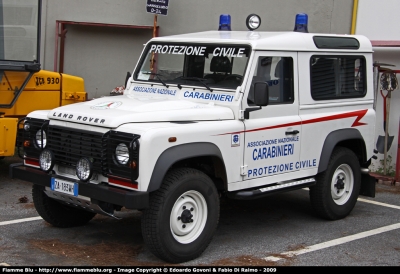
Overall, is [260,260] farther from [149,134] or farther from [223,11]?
[223,11]

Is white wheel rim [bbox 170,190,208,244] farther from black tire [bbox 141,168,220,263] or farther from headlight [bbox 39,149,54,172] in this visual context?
headlight [bbox 39,149,54,172]

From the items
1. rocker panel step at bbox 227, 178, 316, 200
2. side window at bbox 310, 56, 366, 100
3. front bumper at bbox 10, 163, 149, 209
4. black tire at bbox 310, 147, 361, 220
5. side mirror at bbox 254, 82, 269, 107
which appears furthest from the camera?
black tire at bbox 310, 147, 361, 220

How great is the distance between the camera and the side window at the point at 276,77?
21.7 ft

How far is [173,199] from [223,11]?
7.11 meters

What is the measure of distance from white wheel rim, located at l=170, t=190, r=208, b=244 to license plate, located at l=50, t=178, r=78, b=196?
937 millimetres

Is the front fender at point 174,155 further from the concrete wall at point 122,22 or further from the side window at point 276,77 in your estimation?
the concrete wall at point 122,22

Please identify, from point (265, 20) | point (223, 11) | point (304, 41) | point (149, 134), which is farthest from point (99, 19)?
point (149, 134)

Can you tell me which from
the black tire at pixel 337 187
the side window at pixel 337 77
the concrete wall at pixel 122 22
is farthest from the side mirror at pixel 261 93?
the concrete wall at pixel 122 22

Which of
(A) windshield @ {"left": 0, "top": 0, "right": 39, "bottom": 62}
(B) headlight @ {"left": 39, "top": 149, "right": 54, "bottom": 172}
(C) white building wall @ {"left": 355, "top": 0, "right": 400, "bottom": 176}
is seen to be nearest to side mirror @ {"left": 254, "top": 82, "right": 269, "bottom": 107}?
(B) headlight @ {"left": 39, "top": 149, "right": 54, "bottom": 172}

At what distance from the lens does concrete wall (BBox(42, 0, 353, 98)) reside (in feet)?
38.7

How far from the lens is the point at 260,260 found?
5996 mm

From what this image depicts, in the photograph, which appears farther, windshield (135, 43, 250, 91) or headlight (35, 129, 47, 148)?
windshield (135, 43, 250, 91)

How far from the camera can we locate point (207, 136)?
5.89 metres

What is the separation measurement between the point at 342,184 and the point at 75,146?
11.3ft
